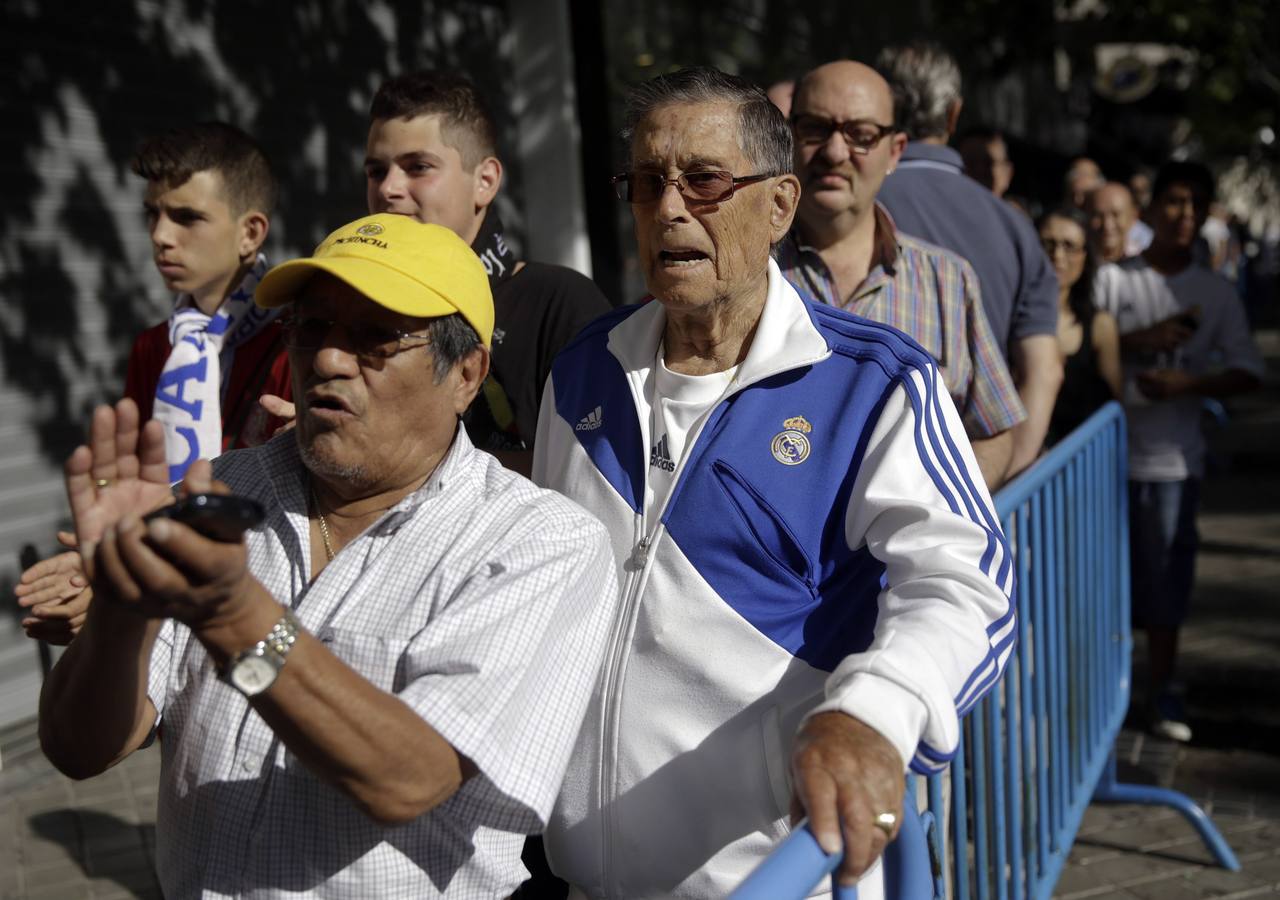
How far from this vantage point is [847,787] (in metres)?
1.74

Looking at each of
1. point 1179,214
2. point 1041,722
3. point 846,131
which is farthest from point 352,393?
point 1179,214

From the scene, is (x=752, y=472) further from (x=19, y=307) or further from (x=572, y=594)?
(x=19, y=307)

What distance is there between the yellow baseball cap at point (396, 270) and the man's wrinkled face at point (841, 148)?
156cm

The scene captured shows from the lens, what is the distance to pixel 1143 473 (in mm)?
6070

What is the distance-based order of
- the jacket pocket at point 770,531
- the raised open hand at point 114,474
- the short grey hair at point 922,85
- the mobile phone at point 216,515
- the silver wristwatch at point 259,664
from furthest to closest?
the short grey hair at point 922,85, the jacket pocket at point 770,531, the raised open hand at point 114,474, the silver wristwatch at point 259,664, the mobile phone at point 216,515

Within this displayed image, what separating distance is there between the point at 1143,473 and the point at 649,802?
4349mm

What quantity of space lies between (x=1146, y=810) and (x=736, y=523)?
3.89 meters

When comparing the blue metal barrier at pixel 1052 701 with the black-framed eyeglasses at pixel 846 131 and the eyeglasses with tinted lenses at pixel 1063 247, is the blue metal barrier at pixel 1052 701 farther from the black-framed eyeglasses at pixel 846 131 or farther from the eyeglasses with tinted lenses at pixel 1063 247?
the eyeglasses with tinted lenses at pixel 1063 247

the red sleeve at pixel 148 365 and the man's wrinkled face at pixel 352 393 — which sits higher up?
the man's wrinkled face at pixel 352 393

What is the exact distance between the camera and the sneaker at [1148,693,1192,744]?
6.10 metres

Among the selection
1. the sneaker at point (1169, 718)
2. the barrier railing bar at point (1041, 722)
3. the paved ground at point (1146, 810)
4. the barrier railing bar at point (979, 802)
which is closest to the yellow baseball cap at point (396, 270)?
the barrier railing bar at point (979, 802)

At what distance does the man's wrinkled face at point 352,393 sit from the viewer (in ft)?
6.93

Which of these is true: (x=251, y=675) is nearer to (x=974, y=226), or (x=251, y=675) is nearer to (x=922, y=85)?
(x=974, y=226)

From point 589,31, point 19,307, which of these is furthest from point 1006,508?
point 589,31
